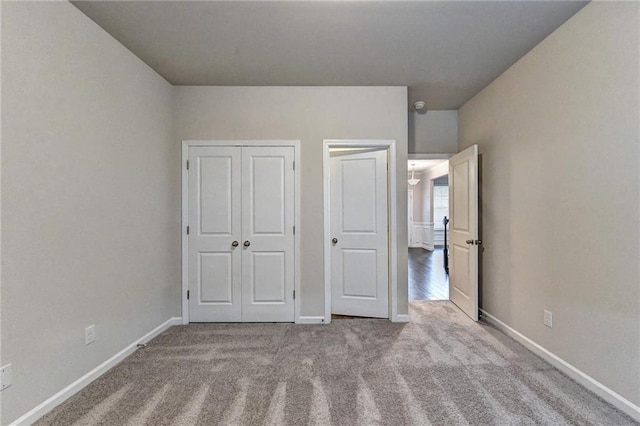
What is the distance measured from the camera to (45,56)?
1691mm

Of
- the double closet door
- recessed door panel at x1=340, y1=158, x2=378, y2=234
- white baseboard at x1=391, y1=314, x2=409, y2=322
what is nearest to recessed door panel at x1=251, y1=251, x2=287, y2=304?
the double closet door

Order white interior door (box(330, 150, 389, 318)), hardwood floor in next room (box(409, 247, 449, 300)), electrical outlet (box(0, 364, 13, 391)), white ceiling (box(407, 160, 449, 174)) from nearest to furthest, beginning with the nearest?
electrical outlet (box(0, 364, 13, 391)) < white interior door (box(330, 150, 389, 318)) < hardwood floor in next room (box(409, 247, 449, 300)) < white ceiling (box(407, 160, 449, 174))

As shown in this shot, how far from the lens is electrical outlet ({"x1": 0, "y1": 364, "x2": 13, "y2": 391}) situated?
1434 mm

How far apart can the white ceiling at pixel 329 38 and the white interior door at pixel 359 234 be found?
907 mm

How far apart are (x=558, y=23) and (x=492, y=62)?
559 mm

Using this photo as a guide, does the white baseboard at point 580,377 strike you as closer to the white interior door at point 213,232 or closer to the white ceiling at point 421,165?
the white interior door at point 213,232

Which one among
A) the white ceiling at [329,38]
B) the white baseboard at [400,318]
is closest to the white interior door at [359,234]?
the white baseboard at [400,318]

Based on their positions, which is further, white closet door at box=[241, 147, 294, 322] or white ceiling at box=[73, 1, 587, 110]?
white closet door at box=[241, 147, 294, 322]

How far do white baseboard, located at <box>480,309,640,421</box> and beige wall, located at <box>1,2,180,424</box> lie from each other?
344 centimetres

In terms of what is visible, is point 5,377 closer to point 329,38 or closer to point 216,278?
point 216,278

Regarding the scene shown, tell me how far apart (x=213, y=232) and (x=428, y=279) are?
383cm

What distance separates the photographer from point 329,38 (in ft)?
7.22

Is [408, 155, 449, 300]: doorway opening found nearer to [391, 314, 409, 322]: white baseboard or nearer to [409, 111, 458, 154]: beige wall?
[409, 111, 458, 154]: beige wall

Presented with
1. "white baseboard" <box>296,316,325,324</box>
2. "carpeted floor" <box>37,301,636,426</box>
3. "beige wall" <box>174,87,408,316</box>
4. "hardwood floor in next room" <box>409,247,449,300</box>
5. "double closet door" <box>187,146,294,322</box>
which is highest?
"beige wall" <box>174,87,408,316</box>
